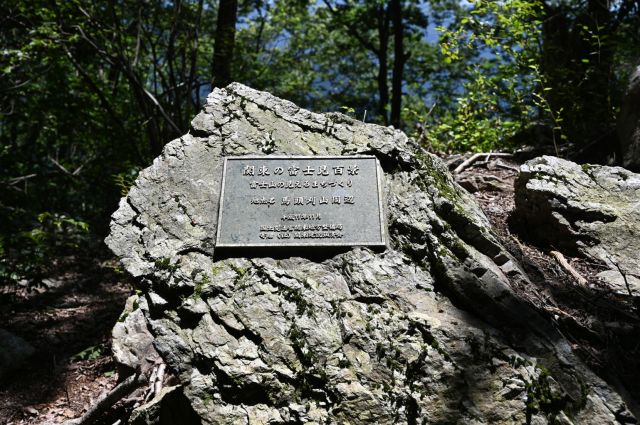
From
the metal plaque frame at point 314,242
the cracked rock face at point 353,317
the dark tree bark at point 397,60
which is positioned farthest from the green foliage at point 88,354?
the dark tree bark at point 397,60

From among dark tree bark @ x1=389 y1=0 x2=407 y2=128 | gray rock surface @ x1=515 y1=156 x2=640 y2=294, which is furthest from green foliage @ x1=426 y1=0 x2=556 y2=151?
dark tree bark @ x1=389 y1=0 x2=407 y2=128

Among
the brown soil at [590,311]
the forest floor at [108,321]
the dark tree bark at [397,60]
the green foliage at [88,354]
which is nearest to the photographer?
the brown soil at [590,311]

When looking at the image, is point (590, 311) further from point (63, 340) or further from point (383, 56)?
point (383, 56)

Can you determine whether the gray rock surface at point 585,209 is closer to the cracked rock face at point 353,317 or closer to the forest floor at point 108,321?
the forest floor at point 108,321

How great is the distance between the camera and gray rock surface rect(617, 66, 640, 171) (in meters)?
5.01

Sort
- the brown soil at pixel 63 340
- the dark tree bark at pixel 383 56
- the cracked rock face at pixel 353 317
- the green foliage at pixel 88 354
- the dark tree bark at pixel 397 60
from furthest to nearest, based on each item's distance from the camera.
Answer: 1. the dark tree bark at pixel 383 56
2. the dark tree bark at pixel 397 60
3. the green foliage at pixel 88 354
4. the brown soil at pixel 63 340
5. the cracked rock face at pixel 353 317

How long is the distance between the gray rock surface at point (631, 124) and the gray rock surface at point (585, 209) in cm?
66

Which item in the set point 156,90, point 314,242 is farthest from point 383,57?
point 314,242

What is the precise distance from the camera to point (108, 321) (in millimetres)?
5867

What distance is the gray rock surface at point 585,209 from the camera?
4059mm

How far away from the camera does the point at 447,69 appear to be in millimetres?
17547

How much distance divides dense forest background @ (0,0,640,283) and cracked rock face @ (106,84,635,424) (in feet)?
5.66

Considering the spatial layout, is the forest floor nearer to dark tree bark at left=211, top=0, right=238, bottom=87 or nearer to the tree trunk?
dark tree bark at left=211, top=0, right=238, bottom=87

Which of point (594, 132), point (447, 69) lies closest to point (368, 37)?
point (447, 69)
